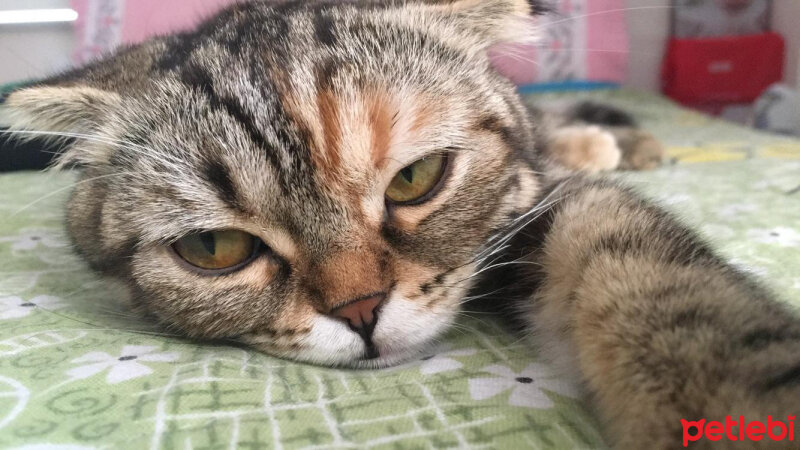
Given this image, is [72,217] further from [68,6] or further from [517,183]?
[68,6]

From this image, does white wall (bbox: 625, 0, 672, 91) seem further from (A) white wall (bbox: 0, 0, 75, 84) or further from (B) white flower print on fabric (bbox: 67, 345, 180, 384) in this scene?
(B) white flower print on fabric (bbox: 67, 345, 180, 384)

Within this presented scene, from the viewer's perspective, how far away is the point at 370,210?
0.79 meters

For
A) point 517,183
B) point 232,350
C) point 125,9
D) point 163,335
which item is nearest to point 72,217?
point 163,335

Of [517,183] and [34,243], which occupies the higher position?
[517,183]

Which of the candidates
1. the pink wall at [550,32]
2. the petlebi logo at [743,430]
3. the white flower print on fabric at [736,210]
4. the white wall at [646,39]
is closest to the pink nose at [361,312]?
Result: the petlebi logo at [743,430]

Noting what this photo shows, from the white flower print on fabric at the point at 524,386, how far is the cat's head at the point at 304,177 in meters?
0.13

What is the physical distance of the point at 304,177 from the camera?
765 millimetres

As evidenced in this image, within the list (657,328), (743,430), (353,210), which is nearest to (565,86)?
(353,210)

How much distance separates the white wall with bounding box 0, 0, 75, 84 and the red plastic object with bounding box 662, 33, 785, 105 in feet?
10.7

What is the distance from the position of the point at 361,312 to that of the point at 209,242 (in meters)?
0.24

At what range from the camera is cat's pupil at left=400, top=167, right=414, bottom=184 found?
33.4 inches

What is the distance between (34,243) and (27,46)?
2.04 metres

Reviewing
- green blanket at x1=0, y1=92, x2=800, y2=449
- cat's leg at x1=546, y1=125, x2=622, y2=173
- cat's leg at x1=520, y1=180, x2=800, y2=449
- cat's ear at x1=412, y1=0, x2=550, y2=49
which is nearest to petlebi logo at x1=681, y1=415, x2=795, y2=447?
cat's leg at x1=520, y1=180, x2=800, y2=449

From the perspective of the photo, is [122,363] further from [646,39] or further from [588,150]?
[646,39]
